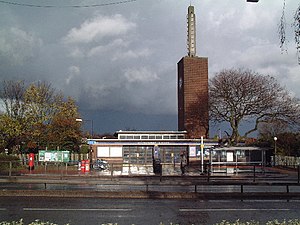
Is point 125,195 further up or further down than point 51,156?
further down

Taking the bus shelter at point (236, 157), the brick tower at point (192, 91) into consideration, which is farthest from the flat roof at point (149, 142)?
the bus shelter at point (236, 157)

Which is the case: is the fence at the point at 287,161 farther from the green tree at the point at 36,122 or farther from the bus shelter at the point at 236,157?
the green tree at the point at 36,122

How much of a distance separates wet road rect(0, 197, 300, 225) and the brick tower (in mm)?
42847

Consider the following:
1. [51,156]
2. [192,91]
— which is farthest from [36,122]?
[192,91]

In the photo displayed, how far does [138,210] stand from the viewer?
41.6 feet

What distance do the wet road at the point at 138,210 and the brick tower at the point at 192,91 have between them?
42.8 meters

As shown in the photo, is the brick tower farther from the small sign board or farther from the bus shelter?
the small sign board

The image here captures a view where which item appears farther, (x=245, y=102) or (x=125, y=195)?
(x=245, y=102)

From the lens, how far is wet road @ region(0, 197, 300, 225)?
10922 mm

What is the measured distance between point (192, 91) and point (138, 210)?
5492 cm

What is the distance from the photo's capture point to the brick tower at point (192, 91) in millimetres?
59375

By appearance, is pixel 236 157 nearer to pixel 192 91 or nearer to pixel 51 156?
pixel 51 156

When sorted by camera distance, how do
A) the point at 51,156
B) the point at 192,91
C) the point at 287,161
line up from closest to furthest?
the point at 51,156 < the point at 287,161 < the point at 192,91

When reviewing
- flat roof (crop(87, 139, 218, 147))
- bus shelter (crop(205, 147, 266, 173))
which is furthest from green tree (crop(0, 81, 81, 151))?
bus shelter (crop(205, 147, 266, 173))
